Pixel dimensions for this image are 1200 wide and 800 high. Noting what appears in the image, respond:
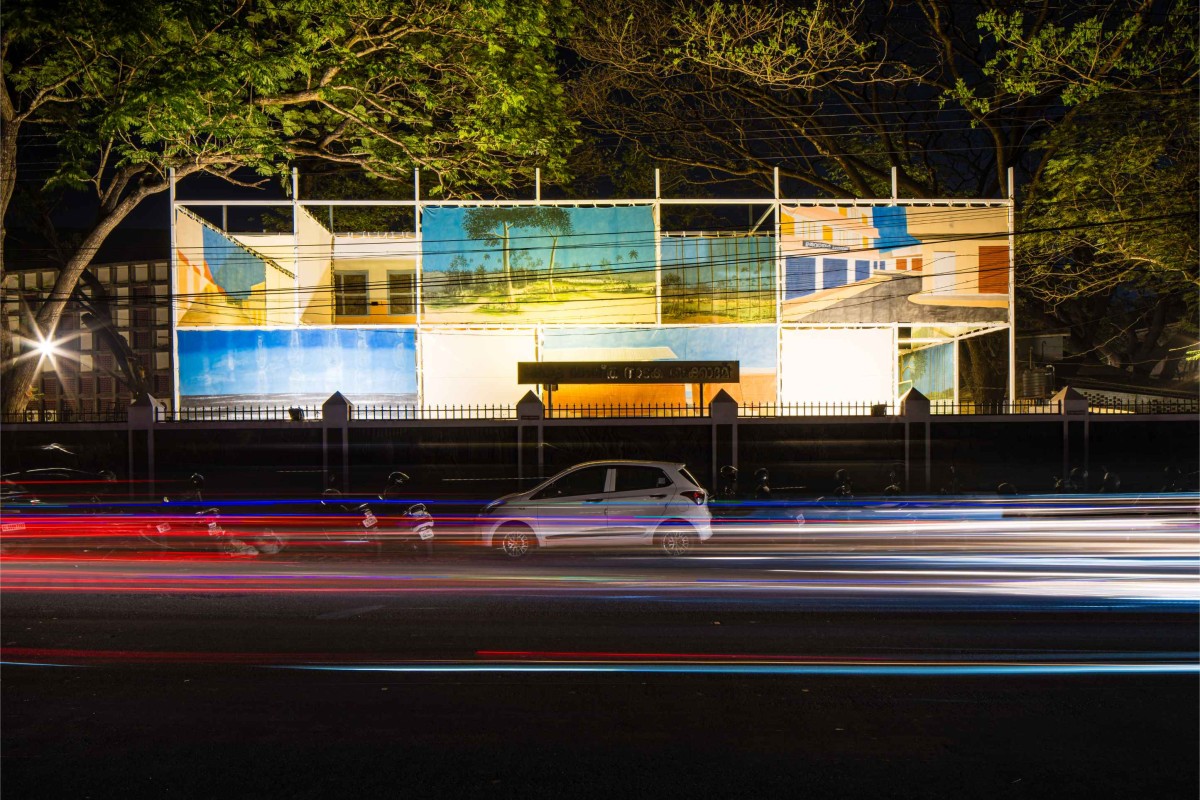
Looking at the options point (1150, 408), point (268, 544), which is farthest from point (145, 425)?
point (1150, 408)

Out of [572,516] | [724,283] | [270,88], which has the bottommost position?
[572,516]

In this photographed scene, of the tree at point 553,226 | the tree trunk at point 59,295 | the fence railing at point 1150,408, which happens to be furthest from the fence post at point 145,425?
the fence railing at point 1150,408

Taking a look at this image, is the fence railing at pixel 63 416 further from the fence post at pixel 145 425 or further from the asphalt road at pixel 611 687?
the asphalt road at pixel 611 687

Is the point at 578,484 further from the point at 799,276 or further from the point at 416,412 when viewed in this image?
the point at 799,276

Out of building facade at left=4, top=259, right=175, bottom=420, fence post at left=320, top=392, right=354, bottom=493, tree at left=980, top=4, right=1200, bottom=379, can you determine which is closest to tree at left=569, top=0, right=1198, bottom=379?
tree at left=980, top=4, right=1200, bottom=379

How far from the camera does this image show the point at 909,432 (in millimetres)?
20438

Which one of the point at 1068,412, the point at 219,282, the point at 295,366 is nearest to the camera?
the point at 1068,412

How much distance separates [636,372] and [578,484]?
395 inches

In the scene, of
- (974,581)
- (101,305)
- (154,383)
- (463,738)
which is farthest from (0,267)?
(154,383)

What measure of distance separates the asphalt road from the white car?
1.73m

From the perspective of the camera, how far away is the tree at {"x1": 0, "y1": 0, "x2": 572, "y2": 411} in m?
15.1

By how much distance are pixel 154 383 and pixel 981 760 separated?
5530 cm

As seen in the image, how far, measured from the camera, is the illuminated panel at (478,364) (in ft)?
88.3

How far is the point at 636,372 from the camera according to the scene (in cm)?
2261
